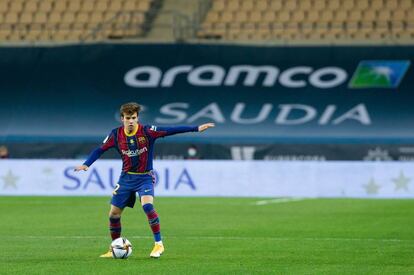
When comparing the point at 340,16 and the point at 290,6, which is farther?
the point at 290,6

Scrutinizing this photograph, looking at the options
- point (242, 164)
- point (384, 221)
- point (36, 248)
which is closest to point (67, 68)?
point (242, 164)

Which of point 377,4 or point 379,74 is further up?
point 377,4

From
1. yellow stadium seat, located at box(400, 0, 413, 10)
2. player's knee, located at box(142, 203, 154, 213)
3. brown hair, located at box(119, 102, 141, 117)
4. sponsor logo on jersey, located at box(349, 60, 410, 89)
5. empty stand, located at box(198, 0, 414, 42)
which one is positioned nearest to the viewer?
brown hair, located at box(119, 102, 141, 117)

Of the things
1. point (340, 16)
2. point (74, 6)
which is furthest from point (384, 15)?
point (74, 6)

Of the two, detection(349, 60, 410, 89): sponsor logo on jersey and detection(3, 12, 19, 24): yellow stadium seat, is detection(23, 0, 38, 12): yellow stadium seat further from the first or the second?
detection(349, 60, 410, 89): sponsor logo on jersey

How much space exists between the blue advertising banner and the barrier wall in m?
5.19

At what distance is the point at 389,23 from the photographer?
36.3 metres

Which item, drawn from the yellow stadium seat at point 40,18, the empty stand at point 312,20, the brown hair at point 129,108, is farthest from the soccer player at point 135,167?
the yellow stadium seat at point 40,18

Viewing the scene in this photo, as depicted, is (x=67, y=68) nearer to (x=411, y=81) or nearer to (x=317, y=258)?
(x=411, y=81)

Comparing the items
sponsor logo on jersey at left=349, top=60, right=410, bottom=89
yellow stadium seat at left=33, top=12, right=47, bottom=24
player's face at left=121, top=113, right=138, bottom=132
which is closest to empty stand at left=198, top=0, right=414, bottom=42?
sponsor logo on jersey at left=349, top=60, right=410, bottom=89

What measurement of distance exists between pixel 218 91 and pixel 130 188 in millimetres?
22203

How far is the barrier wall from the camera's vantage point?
30.7 m

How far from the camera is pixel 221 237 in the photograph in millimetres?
18000

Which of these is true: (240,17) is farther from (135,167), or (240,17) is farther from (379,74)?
(135,167)
